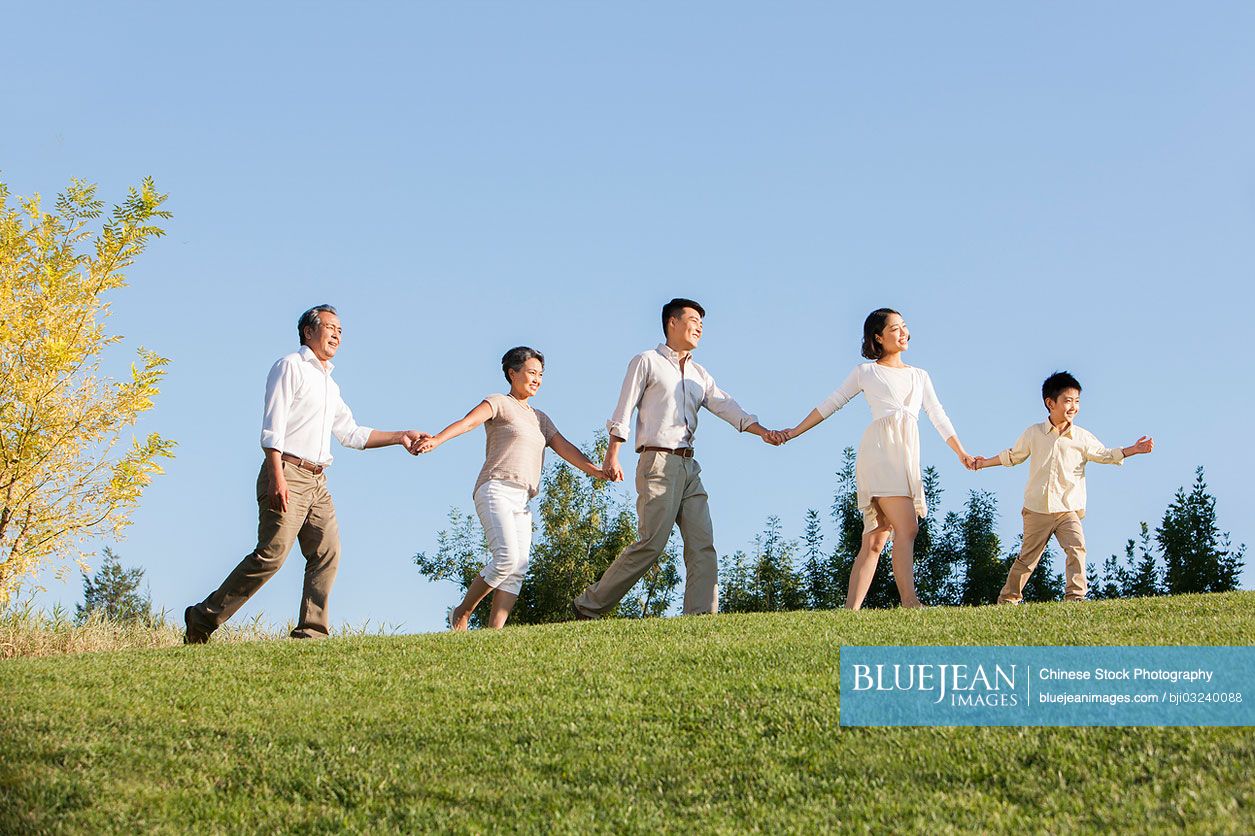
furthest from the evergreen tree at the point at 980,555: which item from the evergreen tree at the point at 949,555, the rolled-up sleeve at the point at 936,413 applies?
the rolled-up sleeve at the point at 936,413

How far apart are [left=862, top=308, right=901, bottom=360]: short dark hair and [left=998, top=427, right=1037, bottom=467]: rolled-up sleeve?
2.72 meters

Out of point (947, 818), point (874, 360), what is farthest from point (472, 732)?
point (874, 360)

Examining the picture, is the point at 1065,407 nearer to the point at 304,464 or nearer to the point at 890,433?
the point at 890,433

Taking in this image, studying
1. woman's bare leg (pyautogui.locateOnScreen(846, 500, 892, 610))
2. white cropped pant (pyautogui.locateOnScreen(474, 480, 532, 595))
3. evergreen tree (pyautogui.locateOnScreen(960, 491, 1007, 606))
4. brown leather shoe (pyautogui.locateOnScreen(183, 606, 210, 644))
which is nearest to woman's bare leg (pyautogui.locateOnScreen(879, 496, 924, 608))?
woman's bare leg (pyautogui.locateOnScreen(846, 500, 892, 610))

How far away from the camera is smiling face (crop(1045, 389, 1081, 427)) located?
45.9 ft

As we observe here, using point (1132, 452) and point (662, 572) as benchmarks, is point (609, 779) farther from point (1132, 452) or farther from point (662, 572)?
point (662, 572)

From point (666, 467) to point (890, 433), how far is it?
2230 mm

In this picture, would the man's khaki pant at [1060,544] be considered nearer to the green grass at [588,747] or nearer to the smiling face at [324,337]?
the green grass at [588,747]

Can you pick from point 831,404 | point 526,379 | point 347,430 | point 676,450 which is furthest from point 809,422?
point 347,430

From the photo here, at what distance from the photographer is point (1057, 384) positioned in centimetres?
1416

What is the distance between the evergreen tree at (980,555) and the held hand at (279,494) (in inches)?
720

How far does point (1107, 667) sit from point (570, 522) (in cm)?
1999

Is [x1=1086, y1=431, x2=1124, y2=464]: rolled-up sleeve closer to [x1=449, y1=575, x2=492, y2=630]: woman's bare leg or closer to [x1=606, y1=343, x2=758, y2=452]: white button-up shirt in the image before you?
[x1=606, y1=343, x2=758, y2=452]: white button-up shirt

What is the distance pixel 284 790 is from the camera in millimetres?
6867
